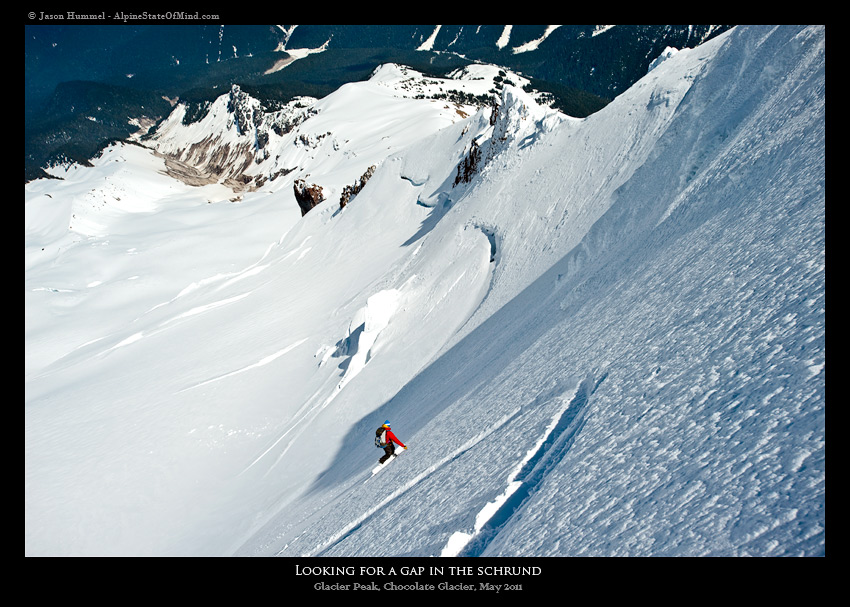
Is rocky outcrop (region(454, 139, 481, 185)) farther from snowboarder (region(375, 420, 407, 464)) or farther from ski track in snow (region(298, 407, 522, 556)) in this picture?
ski track in snow (region(298, 407, 522, 556))

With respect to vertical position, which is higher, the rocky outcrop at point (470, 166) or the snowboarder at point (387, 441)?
the rocky outcrop at point (470, 166)

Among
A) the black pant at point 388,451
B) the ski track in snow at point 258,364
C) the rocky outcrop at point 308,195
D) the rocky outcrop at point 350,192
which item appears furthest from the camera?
the rocky outcrop at point 308,195

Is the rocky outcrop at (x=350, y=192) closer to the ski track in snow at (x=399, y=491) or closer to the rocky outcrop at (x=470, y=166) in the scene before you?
the rocky outcrop at (x=470, y=166)

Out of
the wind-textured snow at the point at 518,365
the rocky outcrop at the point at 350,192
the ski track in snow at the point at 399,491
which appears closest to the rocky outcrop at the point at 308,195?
the rocky outcrop at the point at 350,192

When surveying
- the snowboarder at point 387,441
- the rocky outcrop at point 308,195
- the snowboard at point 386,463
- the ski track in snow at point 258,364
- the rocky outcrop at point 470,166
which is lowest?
the ski track in snow at point 258,364

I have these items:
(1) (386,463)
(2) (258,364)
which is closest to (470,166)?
(2) (258,364)
